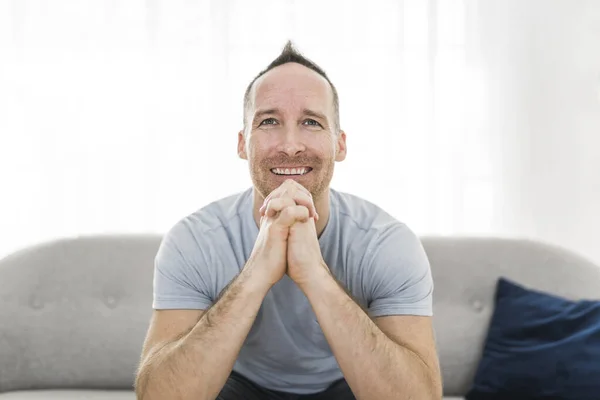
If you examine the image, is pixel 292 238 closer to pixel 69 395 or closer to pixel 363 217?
pixel 363 217

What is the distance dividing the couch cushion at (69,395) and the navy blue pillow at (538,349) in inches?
40.5

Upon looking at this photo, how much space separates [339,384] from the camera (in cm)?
168

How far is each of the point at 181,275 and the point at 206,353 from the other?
0.23 metres

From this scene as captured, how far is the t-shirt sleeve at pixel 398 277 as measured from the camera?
155 cm

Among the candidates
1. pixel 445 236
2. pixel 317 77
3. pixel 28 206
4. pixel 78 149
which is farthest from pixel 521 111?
pixel 28 206

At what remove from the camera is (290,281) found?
1.67 m

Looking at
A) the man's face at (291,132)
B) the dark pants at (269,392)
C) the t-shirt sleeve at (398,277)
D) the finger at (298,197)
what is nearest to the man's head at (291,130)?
the man's face at (291,132)

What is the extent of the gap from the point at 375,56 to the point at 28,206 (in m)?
1.62

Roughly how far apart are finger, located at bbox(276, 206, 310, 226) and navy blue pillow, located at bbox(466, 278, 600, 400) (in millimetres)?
838

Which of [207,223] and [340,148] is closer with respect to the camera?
[207,223]

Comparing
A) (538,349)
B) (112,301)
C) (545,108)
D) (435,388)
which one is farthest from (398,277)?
(545,108)

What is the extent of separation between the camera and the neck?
1696 millimetres

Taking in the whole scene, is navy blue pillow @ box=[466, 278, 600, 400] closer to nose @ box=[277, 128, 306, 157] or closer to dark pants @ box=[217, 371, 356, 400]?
dark pants @ box=[217, 371, 356, 400]

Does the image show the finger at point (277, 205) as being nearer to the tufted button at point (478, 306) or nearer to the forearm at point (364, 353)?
the forearm at point (364, 353)
